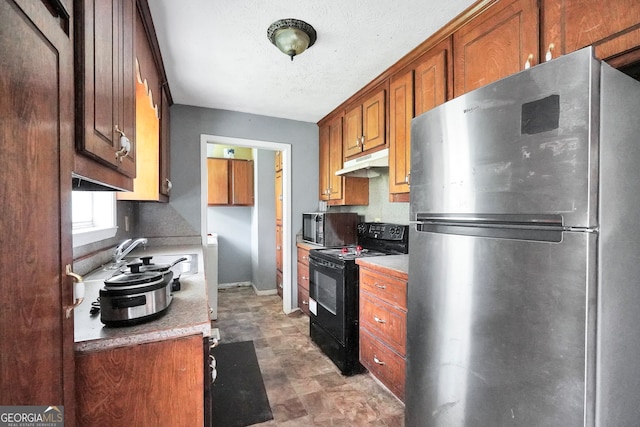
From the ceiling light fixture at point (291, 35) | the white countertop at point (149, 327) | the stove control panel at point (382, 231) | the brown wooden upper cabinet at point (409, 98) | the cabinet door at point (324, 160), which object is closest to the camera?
the white countertop at point (149, 327)

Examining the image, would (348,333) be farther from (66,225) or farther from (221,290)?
(221,290)

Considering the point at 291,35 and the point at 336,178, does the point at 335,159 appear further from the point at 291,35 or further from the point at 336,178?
the point at 291,35

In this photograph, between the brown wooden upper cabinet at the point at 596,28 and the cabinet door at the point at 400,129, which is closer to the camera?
the brown wooden upper cabinet at the point at 596,28

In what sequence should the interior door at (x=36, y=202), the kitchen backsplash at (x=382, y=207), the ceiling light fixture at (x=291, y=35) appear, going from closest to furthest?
the interior door at (x=36, y=202)
the ceiling light fixture at (x=291, y=35)
the kitchen backsplash at (x=382, y=207)

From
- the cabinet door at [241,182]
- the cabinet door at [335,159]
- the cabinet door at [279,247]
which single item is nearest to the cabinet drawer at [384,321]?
the cabinet door at [335,159]

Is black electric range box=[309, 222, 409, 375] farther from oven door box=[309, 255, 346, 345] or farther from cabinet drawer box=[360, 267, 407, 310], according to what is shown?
cabinet drawer box=[360, 267, 407, 310]

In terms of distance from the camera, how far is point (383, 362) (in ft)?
6.25

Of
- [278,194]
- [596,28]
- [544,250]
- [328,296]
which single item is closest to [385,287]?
[328,296]

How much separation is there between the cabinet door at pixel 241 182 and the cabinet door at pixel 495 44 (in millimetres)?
3435

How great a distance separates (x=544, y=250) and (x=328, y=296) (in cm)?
180

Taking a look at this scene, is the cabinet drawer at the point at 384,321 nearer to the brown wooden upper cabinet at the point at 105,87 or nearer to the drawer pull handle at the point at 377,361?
the drawer pull handle at the point at 377,361

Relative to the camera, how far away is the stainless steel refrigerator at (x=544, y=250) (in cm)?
81

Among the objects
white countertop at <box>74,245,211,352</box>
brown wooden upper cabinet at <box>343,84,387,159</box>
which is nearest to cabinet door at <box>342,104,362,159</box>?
brown wooden upper cabinet at <box>343,84,387,159</box>

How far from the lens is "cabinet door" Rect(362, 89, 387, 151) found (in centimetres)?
238
